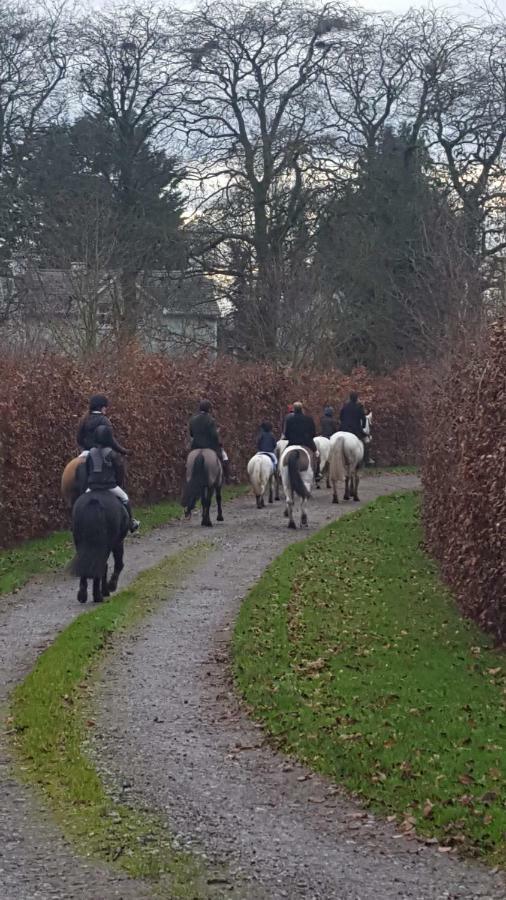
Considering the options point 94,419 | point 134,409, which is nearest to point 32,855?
point 94,419

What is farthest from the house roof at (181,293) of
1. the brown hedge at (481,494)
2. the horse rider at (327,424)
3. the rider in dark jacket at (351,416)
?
the brown hedge at (481,494)

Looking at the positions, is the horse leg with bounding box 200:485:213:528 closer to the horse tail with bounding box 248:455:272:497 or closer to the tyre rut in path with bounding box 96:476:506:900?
the horse tail with bounding box 248:455:272:497

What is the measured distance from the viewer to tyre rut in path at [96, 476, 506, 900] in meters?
5.96

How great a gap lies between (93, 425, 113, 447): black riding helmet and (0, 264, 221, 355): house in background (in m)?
14.3

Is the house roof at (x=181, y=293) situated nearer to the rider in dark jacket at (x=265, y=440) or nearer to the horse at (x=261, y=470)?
the rider in dark jacket at (x=265, y=440)

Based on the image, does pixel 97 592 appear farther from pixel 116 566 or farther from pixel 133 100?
pixel 133 100

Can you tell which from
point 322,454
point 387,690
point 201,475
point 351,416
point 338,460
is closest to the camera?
point 387,690

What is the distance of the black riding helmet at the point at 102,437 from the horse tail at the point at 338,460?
12261 millimetres

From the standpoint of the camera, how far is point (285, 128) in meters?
40.2

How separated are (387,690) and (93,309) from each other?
2382cm

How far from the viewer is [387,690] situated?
31.8 feet

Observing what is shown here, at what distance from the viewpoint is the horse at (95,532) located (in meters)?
13.4

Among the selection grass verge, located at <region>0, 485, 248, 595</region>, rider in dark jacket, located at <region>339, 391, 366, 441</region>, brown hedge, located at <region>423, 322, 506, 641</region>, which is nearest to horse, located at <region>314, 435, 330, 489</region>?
rider in dark jacket, located at <region>339, 391, 366, 441</region>

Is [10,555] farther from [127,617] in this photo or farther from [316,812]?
[316,812]
